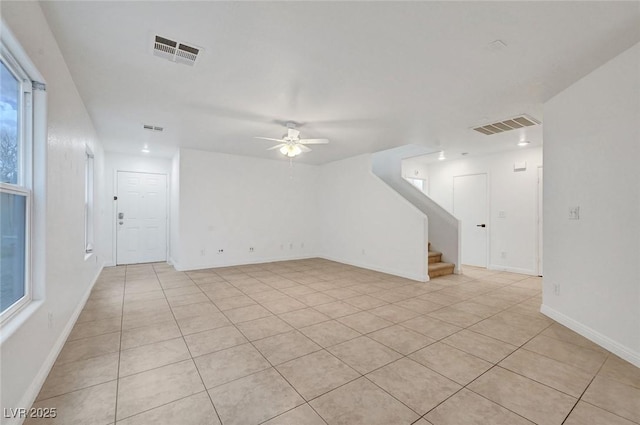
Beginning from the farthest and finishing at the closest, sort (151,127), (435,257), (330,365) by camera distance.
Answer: (435,257)
(151,127)
(330,365)

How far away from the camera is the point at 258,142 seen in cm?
521

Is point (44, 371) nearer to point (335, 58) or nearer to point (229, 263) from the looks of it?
point (335, 58)

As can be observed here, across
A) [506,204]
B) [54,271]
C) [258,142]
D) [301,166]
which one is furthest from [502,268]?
[54,271]

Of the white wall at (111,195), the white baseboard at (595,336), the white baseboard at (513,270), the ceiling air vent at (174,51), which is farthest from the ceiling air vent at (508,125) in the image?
the white wall at (111,195)

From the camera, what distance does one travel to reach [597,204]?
260 cm

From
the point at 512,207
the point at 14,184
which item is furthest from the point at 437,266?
the point at 14,184

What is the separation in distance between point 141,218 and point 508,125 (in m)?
7.68

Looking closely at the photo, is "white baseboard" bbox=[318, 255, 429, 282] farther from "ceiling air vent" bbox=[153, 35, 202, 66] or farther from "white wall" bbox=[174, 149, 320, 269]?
"ceiling air vent" bbox=[153, 35, 202, 66]

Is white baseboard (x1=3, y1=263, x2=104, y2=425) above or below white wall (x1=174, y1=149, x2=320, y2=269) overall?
below

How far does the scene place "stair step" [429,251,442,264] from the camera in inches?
232

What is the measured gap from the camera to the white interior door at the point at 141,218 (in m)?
6.30

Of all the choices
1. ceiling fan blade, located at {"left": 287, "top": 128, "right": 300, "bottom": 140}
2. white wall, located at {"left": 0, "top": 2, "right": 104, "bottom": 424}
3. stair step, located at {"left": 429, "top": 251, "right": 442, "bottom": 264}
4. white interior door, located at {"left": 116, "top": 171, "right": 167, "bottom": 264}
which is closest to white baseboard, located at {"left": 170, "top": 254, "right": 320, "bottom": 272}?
white interior door, located at {"left": 116, "top": 171, "right": 167, "bottom": 264}

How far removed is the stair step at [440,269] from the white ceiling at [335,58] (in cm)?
273

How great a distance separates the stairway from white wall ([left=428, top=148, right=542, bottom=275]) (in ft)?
4.03
